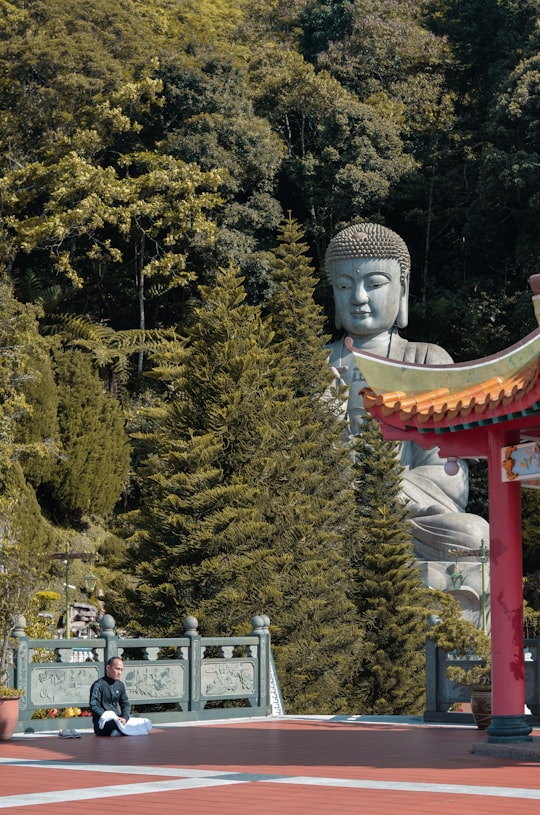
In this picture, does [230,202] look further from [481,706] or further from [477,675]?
[481,706]

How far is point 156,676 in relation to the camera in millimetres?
14945

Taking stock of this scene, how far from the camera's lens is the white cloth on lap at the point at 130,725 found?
12.7 metres

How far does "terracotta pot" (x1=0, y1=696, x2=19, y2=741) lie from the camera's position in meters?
12.4

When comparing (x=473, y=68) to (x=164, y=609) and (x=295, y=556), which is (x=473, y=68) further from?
(x=164, y=609)

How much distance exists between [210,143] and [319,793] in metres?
29.4

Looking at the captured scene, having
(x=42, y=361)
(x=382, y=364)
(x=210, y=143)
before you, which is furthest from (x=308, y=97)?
(x=382, y=364)

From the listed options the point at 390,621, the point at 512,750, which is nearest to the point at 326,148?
the point at 390,621

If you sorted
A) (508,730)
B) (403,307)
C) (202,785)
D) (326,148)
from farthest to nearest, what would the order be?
(326,148) < (403,307) < (508,730) < (202,785)

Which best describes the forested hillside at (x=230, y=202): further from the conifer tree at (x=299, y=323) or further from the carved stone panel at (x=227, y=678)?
the carved stone panel at (x=227, y=678)

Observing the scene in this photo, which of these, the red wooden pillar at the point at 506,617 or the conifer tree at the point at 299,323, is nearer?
the red wooden pillar at the point at 506,617

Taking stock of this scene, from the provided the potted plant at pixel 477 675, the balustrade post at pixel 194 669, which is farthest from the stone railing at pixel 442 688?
the balustrade post at pixel 194 669

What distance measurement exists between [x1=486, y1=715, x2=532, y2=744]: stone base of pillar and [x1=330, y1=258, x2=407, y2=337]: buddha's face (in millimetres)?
18543

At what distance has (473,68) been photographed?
40.0 meters

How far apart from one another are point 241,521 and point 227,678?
18.0 feet
